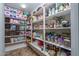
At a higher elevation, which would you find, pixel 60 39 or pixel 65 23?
pixel 65 23

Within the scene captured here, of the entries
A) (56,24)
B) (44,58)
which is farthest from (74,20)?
(44,58)

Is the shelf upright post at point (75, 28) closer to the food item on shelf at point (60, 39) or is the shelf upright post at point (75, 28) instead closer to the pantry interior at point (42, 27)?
the pantry interior at point (42, 27)

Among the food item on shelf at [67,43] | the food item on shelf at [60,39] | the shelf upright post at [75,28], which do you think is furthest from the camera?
the food item on shelf at [60,39]

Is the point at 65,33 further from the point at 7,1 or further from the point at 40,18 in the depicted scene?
the point at 7,1

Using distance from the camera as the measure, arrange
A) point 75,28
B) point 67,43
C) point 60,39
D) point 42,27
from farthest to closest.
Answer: point 42,27
point 60,39
point 67,43
point 75,28

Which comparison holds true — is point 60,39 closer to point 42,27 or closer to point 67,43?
point 67,43

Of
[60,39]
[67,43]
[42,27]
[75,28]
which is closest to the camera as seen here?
[75,28]

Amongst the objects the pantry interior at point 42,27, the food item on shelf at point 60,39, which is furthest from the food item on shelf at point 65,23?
the food item on shelf at point 60,39

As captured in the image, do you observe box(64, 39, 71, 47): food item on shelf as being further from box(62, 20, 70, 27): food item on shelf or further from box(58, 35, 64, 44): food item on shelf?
box(62, 20, 70, 27): food item on shelf

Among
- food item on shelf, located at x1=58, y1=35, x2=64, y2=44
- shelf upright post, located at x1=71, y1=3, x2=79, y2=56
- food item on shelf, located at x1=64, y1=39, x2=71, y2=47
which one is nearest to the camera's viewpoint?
shelf upright post, located at x1=71, y1=3, x2=79, y2=56

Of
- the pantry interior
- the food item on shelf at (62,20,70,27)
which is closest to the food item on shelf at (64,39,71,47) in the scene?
the pantry interior

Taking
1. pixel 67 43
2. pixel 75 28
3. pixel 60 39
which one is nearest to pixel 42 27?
pixel 60 39

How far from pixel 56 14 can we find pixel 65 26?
0.24 meters

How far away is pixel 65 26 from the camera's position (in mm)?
1128
